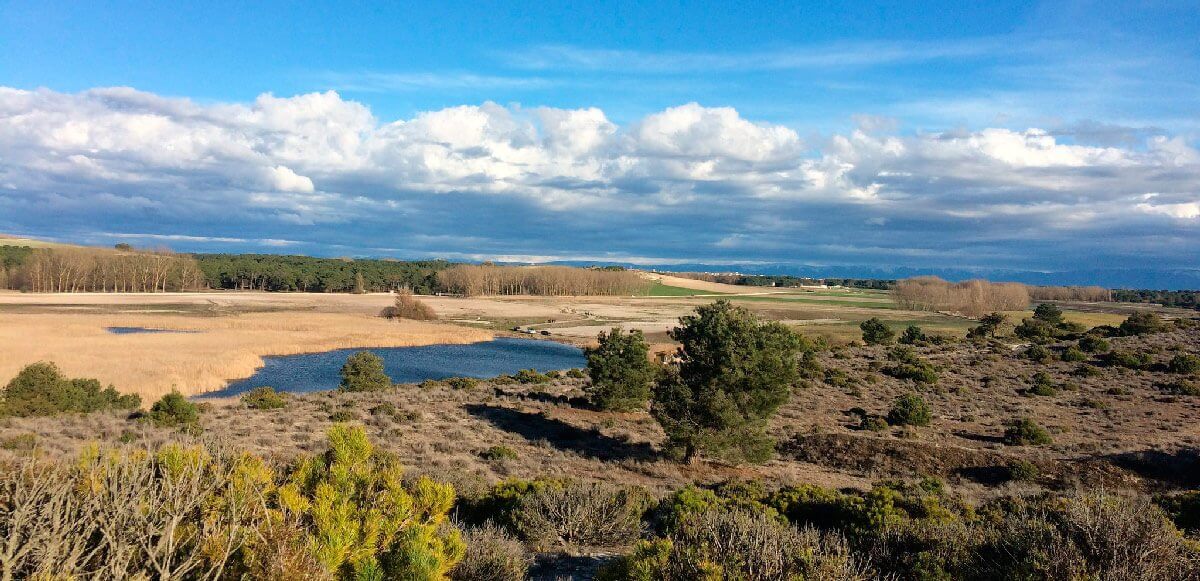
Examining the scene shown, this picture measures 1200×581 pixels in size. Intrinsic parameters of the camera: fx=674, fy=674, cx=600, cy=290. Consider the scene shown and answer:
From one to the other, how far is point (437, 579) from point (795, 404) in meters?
32.7

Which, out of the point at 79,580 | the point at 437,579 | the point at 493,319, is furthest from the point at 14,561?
the point at 493,319

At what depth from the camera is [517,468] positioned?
19000mm

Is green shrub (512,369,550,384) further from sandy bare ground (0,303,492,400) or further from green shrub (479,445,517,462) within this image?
green shrub (479,445,517,462)

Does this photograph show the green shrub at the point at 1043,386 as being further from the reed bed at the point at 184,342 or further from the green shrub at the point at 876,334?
the reed bed at the point at 184,342

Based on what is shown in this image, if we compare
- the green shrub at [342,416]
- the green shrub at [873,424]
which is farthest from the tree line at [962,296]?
the green shrub at [342,416]

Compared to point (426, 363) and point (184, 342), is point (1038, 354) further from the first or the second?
point (184, 342)

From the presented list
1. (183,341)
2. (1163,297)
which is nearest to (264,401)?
(183,341)

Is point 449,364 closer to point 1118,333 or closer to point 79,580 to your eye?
point 79,580

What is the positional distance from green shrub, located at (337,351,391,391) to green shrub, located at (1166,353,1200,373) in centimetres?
4703

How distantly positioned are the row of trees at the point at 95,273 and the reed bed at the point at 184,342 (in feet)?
199

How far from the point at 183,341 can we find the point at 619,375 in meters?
43.4

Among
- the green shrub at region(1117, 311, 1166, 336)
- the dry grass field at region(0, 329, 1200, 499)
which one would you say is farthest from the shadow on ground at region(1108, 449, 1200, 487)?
the green shrub at region(1117, 311, 1166, 336)

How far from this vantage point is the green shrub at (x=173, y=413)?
923 inches

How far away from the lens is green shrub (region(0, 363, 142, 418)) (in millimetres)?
25531
